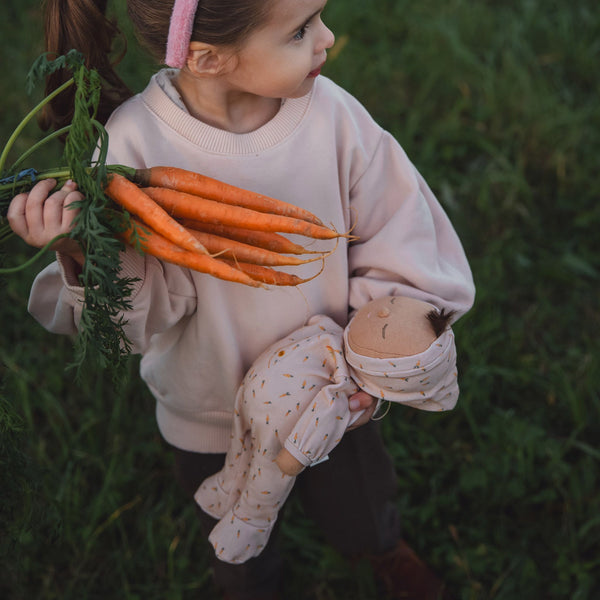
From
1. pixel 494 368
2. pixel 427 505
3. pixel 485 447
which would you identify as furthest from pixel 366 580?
pixel 494 368

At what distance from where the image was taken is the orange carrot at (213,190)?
1472 mm

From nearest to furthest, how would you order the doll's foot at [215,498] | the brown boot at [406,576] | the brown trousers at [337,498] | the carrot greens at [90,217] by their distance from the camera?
1. the carrot greens at [90,217]
2. the doll's foot at [215,498]
3. the brown trousers at [337,498]
4. the brown boot at [406,576]

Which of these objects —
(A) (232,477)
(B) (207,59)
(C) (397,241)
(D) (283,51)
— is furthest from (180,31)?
(A) (232,477)

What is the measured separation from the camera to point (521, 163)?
11.2 feet

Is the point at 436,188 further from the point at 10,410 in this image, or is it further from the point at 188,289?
the point at 10,410

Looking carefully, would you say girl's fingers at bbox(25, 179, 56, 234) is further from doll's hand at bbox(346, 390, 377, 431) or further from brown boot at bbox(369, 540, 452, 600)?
brown boot at bbox(369, 540, 452, 600)

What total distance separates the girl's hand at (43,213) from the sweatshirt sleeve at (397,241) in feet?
2.33

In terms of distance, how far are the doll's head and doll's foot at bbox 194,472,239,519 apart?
0.51 m

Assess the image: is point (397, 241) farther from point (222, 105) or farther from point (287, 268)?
point (222, 105)

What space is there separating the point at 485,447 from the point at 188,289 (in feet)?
4.66

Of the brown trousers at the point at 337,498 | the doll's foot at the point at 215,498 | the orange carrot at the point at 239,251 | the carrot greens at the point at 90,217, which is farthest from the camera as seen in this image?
the brown trousers at the point at 337,498

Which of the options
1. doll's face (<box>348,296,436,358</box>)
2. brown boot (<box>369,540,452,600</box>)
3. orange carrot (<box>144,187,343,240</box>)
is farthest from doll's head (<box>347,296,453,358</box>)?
brown boot (<box>369,540,452,600</box>)

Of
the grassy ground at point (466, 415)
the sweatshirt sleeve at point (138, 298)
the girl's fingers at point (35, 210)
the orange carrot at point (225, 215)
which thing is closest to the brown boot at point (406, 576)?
the grassy ground at point (466, 415)

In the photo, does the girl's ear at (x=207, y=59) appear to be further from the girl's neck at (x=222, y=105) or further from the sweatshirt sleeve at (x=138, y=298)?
the sweatshirt sleeve at (x=138, y=298)
